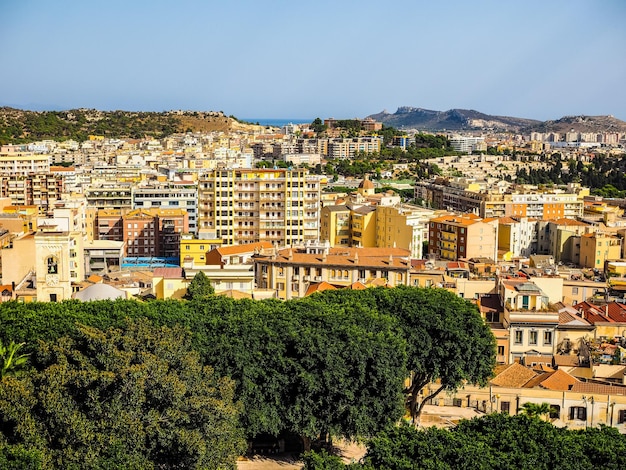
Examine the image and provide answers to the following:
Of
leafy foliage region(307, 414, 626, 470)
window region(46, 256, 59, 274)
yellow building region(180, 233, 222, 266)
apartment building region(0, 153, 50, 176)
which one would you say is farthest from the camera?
apartment building region(0, 153, 50, 176)

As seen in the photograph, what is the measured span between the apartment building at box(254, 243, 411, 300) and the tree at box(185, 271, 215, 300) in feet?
15.5

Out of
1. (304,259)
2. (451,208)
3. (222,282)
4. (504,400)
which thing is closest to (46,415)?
(504,400)

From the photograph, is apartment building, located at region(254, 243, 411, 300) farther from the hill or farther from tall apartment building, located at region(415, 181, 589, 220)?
the hill

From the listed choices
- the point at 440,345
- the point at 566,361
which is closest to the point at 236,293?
the point at 440,345

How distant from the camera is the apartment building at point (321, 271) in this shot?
35906 millimetres

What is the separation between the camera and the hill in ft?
401

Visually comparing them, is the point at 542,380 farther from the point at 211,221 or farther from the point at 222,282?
the point at 211,221

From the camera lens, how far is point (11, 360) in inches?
839

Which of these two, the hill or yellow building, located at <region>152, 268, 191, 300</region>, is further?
the hill

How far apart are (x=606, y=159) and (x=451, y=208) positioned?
61118 millimetres

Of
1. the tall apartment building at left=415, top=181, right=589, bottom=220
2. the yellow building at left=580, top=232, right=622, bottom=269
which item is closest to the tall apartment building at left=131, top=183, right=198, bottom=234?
the tall apartment building at left=415, top=181, right=589, bottom=220

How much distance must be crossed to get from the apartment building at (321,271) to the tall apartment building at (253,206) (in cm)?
1398

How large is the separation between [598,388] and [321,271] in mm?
14072

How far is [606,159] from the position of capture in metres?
128
